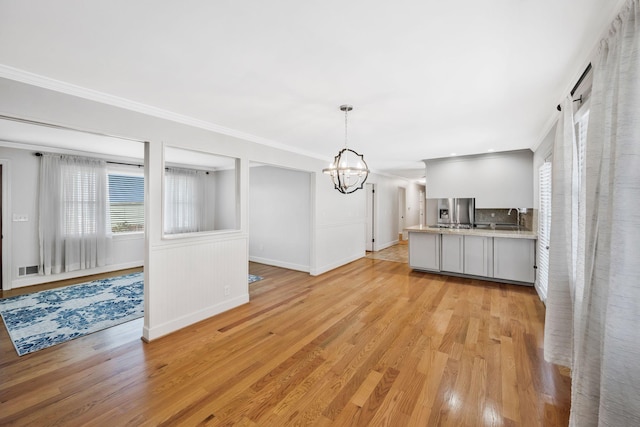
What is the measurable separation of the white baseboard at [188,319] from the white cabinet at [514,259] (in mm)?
4520

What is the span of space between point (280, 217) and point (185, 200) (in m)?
2.73

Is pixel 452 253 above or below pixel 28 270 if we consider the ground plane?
above

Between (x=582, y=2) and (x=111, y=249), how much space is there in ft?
24.9

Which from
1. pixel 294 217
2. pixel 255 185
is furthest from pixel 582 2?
pixel 255 185

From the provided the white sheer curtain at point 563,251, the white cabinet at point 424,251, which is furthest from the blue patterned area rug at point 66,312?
the white cabinet at point 424,251

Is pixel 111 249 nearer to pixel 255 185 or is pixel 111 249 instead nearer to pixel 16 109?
pixel 255 185

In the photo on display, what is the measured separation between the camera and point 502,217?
5.77 meters

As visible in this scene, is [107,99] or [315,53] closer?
[315,53]

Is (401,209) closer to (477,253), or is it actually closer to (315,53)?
(477,253)

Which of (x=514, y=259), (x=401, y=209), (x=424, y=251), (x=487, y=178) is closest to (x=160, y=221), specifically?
(x=424, y=251)

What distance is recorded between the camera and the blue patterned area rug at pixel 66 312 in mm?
2934

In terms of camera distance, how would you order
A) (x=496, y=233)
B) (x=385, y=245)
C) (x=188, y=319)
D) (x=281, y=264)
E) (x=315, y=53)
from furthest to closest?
(x=385, y=245) → (x=281, y=264) → (x=496, y=233) → (x=188, y=319) → (x=315, y=53)

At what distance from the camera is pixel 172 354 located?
2.61 m

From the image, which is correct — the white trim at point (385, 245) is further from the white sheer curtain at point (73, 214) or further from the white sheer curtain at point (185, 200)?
the white sheer curtain at point (73, 214)
